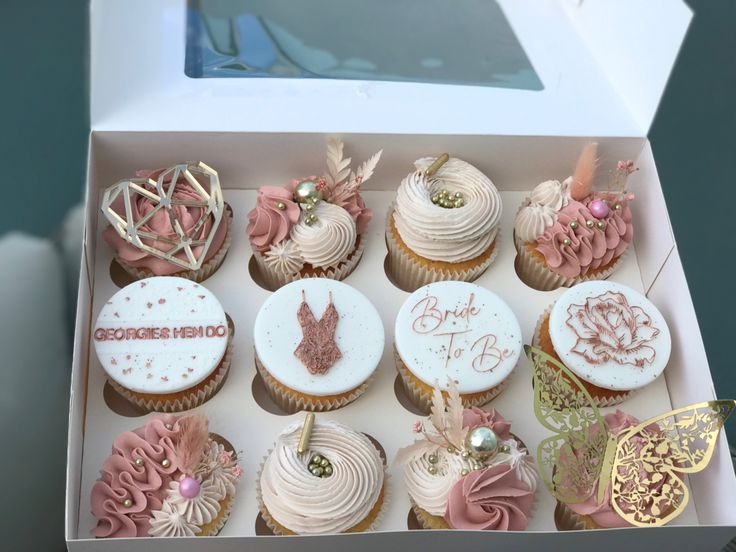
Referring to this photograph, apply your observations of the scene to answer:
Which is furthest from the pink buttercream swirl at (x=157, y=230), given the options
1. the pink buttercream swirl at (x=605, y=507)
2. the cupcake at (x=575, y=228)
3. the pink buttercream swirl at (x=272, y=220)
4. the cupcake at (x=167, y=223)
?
the pink buttercream swirl at (x=605, y=507)

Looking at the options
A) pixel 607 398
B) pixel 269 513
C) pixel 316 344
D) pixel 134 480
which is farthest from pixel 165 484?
pixel 607 398

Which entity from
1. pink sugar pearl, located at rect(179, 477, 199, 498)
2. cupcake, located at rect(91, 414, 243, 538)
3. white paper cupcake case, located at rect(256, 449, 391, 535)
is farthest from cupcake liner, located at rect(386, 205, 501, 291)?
pink sugar pearl, located at rect(179, 477, 199, 498)

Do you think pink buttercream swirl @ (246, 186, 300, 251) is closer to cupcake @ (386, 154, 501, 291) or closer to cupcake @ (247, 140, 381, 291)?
cupcake @ (247, 140, 381, 291)

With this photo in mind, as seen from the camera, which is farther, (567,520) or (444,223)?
(444,223)

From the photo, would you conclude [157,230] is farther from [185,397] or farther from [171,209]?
[185,397]

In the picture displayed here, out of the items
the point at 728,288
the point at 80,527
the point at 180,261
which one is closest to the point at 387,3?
the point at 180,261
